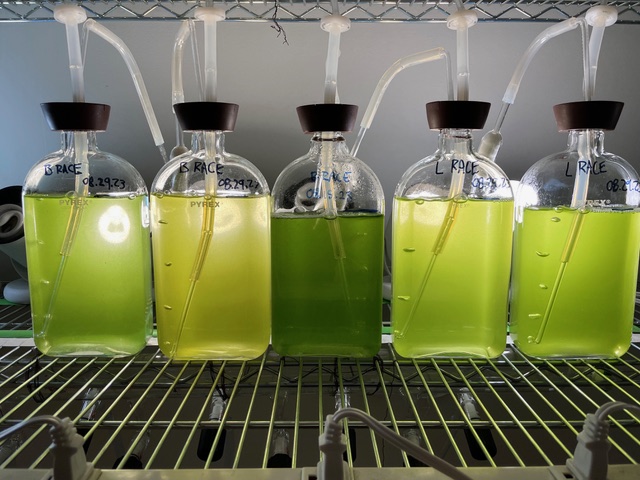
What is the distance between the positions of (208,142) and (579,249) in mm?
532

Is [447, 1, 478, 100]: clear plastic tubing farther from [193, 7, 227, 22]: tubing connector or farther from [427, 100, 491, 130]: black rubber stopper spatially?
[193, 7, 227, 22]: tubing connector

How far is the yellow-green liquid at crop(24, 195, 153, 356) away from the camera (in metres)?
0.70

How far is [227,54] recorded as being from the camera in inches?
42.9

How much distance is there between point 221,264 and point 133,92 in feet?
2.05

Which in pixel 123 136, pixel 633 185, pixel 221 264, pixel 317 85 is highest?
pixel 317 85

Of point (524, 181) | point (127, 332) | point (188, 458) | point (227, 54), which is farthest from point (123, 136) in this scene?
point (524, 181)

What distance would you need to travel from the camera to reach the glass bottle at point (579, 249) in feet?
2.26

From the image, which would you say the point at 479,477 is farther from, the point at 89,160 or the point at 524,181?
the point at 89,160

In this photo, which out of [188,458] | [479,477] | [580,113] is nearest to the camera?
[479,477]

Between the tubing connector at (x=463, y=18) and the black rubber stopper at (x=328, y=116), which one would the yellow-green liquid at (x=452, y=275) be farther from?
the tubing connector at (x=463, y=18)

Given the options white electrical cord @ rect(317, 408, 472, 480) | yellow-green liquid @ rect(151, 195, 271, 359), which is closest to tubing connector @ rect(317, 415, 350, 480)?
white electrical cord @ rect(317, 408, 472, 480)

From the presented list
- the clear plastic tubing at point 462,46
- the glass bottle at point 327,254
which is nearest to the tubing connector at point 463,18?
the clear plastic tubing at point 462,46

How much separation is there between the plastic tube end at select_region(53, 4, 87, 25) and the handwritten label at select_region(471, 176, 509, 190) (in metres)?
0.58

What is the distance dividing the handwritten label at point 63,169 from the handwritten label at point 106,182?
16mm
